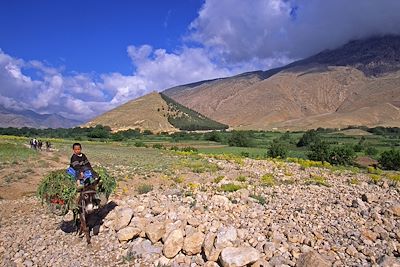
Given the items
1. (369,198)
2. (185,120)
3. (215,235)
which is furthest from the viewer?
(185,120)

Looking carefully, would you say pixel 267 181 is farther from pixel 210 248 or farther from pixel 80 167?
pixel 80 167

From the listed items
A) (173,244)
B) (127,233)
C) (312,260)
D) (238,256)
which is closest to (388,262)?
(312,260)

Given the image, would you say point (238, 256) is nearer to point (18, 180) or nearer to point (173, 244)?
point (173, 244)

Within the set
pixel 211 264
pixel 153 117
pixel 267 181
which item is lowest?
pixel 267 181

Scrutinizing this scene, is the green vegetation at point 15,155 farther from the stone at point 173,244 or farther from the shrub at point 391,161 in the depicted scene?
the shrub at point 391,161

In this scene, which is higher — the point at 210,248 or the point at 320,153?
the point at 210,248

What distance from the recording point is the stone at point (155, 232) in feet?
31.4

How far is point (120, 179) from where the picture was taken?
19.7m

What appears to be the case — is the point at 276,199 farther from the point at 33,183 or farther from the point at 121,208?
the point at 33,183

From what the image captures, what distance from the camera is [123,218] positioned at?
10.4 metres

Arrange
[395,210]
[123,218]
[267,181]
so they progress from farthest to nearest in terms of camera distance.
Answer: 1. [267,181]
2. [395,210]
3. [123,218]

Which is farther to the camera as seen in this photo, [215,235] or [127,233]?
[127,233]

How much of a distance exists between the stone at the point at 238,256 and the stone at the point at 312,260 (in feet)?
2.97

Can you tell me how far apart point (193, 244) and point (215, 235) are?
1.87ft
